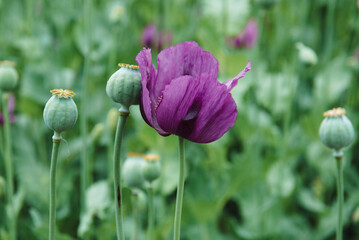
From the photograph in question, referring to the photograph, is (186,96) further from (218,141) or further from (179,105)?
(218,141)

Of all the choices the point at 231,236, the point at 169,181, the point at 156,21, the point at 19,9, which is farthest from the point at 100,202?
the point at 19,9

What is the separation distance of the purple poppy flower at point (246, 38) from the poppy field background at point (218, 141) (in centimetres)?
2

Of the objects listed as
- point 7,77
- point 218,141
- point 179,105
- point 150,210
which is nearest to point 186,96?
point 179,105

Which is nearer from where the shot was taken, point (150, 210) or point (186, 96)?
point (186, 96)

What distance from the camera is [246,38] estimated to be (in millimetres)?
1331

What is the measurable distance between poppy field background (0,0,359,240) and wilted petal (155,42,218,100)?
1.03 ft

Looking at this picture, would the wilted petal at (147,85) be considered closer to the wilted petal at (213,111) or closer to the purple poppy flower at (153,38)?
the wilted petal at (213,111)

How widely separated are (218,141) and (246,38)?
18.4 inches

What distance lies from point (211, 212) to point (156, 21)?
0.79 m

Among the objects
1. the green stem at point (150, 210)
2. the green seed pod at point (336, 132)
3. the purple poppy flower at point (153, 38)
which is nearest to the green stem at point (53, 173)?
the green stem at point (150, 210)

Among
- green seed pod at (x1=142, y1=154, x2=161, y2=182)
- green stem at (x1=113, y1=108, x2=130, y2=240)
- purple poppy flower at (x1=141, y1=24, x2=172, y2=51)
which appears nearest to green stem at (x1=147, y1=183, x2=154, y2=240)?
green seed pod at (x1=142, y1=154, x2=161, y2=182)

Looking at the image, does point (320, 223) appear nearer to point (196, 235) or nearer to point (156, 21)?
point (196, 235)

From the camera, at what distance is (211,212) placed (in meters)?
0.80

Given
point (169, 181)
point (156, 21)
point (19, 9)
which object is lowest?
point (169, 181)
